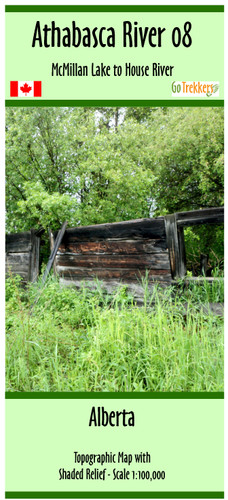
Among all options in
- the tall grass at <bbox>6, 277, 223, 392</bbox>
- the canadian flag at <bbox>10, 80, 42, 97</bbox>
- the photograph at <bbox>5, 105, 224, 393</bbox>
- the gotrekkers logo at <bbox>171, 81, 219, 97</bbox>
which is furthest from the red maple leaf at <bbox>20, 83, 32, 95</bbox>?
the tall grass at <bbox>6, 277, 223, 392</bbox>

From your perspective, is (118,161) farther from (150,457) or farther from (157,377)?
(150,457)

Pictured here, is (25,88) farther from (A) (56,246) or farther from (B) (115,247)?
(A) (56,246)

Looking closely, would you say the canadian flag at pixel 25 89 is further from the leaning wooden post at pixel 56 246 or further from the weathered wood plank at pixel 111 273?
the leaning wooden post at pixel 56 246

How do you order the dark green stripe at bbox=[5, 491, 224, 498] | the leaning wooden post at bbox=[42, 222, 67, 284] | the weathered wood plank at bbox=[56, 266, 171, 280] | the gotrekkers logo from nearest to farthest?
1. the dark green stripe at bbox=[5, 491, 224, 498]
2. the gotrekkers logo
3. the weathered wood plank at bbox=[56, 266, 171, 280]
4. the leaning wooden post at bbox=[42, 222, 67, 284]

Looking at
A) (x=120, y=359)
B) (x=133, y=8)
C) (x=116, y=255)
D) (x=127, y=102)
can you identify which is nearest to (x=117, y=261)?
(x=116, y=255)

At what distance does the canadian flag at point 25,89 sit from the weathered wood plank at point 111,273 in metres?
3.12

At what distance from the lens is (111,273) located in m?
5.88

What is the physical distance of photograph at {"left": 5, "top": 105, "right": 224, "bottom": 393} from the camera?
11.1 feet

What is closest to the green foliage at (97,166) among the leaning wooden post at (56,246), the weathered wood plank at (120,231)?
the leaning wooden post at (56,246)

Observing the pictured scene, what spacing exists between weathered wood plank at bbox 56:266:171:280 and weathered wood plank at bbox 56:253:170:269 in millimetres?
73

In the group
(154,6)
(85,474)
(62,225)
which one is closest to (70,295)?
(62,225)

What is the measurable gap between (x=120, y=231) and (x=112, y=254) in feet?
1.50

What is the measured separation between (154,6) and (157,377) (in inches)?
137

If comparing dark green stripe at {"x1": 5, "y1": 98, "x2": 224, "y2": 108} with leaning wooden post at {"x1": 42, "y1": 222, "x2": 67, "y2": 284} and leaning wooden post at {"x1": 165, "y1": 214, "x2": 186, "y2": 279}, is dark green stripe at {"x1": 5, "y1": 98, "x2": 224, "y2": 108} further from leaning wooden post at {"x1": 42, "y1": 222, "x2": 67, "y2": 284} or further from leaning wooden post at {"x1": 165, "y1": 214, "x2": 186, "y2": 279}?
leaning wooden post at {"x1": 42, "y1": 222, "x2": 67, "y2": 284}
